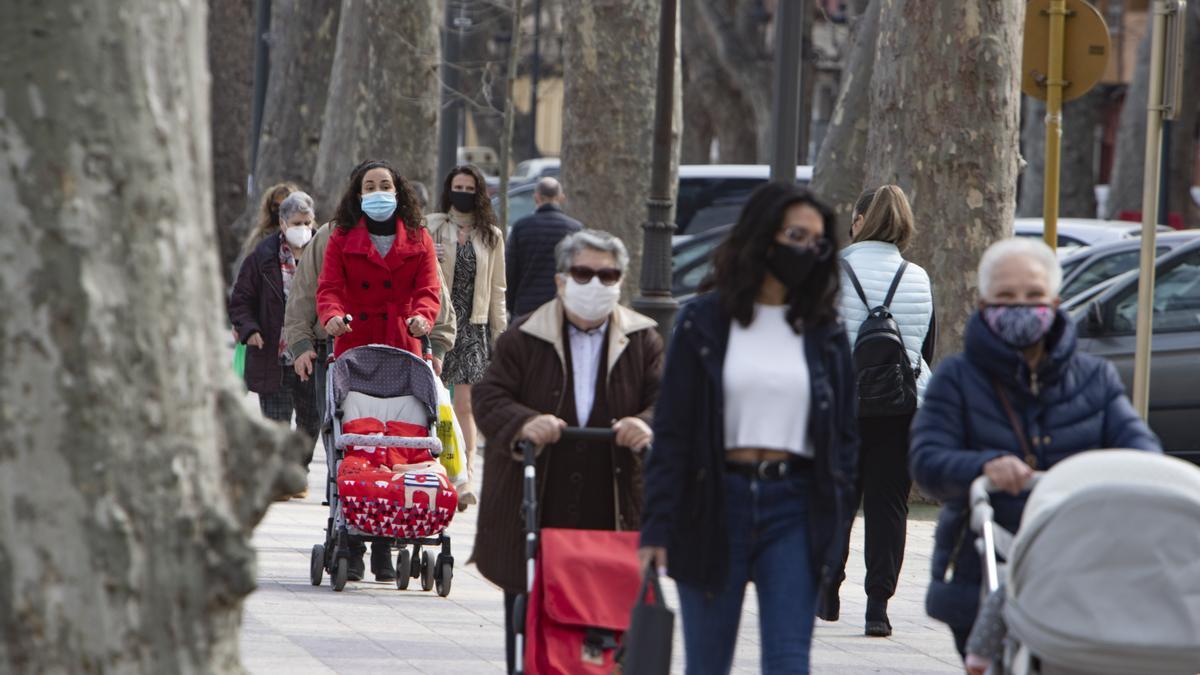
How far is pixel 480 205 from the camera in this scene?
1202cm

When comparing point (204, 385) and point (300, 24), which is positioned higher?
point (300, 24)

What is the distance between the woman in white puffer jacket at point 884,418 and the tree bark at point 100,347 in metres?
4.90

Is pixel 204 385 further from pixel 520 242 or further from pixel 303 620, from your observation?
pixel 520 242

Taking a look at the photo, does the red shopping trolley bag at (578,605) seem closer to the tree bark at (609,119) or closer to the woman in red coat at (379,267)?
the woman in red coat at (379,267)

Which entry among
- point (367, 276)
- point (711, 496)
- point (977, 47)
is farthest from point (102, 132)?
Answer: point (977, 47)

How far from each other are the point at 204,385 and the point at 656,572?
179 cm

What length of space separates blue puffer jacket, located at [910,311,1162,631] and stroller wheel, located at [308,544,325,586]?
14.0 ft

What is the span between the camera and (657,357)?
6348 mm

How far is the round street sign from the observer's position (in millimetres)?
9836

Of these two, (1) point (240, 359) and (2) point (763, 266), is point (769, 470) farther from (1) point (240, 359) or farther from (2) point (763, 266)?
(1) point (240, 359)

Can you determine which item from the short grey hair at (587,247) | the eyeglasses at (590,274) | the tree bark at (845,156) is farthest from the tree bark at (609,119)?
the eyeglasses at (590,274)

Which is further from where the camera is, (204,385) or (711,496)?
(711,496)

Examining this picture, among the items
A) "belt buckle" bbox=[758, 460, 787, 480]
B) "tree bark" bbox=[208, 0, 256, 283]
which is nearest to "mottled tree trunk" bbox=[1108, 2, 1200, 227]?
"tree bark" bbox=[208, 0, 256, 283]

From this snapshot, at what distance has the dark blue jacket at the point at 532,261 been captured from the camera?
1409cm
